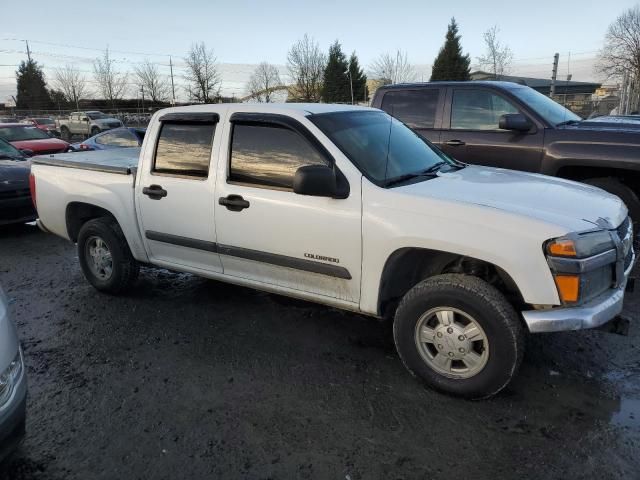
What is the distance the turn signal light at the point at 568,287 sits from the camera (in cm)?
274

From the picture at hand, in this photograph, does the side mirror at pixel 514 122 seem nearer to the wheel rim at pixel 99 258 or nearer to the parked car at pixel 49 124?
the wheel rim at pixel 99 258

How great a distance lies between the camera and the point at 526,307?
313 cm

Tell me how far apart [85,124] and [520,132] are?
3016cm

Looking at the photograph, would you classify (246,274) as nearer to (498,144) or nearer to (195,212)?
(195,212)

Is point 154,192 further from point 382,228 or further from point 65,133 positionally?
point 65,133

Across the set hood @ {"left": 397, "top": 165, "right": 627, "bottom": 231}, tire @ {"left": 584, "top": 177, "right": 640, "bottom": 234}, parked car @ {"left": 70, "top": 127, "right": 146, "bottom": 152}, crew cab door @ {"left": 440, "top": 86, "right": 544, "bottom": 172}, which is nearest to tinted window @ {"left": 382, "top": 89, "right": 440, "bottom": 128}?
crew cab door @ {"left": 440, "top": 86, "right": 544, "bottom": 172}

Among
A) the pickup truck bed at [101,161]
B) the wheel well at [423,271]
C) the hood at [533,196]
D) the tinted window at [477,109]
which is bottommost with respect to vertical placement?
the wheel well at [423,271]

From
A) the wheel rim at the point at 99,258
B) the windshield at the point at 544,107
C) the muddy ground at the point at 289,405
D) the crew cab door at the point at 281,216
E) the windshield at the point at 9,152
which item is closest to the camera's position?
the muddy ground at the point at 289,405

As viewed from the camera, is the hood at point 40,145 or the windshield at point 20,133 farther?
the windshield at point 20,133

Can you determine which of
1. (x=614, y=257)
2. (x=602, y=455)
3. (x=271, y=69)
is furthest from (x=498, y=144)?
→ (x=271, y=69)

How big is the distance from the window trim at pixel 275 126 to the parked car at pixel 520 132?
10.6 ft

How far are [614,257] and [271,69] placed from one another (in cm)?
5716

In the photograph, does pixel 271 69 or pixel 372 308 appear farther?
pixel 271 69

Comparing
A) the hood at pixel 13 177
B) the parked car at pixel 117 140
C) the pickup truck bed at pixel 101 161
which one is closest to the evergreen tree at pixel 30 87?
the parked car at pixel 117 140
